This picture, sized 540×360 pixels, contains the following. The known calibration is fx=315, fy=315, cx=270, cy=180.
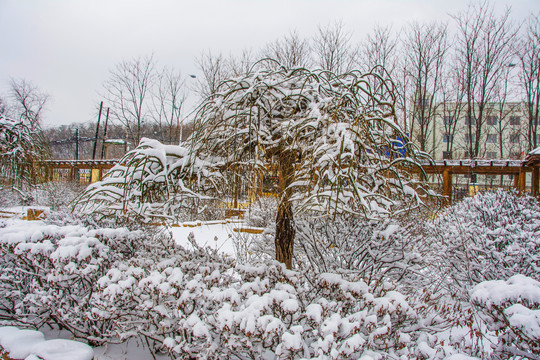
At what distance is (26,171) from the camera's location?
9320mm

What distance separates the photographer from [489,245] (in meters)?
5.20

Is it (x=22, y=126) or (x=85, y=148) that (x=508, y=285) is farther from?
(x=85, y=148)

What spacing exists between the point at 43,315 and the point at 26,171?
25.7 feet

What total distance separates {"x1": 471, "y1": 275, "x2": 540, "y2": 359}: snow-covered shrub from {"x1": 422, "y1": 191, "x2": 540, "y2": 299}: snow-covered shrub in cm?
277

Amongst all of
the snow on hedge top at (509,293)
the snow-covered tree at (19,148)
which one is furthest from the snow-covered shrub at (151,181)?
the snow-covered tree at (19,148)

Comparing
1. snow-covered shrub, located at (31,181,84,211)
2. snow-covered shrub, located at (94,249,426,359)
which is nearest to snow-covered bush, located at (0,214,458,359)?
snow-covered shrub, located at (94,249,426,359)

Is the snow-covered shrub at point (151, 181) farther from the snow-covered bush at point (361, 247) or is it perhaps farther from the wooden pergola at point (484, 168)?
the wooden pergola at point (484, 168)

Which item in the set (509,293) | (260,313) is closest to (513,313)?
(509,293)

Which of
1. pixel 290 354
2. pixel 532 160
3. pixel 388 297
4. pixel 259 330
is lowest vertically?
pixel 290 354

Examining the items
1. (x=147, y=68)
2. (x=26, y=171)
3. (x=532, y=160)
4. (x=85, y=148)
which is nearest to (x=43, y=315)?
(x=26, y=171)

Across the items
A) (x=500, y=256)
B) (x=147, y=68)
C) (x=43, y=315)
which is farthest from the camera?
(x=147, y=68)

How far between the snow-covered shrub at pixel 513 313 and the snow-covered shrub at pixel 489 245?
2.77 meters

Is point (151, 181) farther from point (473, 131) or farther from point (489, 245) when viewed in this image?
point (473, 131)

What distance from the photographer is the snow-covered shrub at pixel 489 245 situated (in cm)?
496
